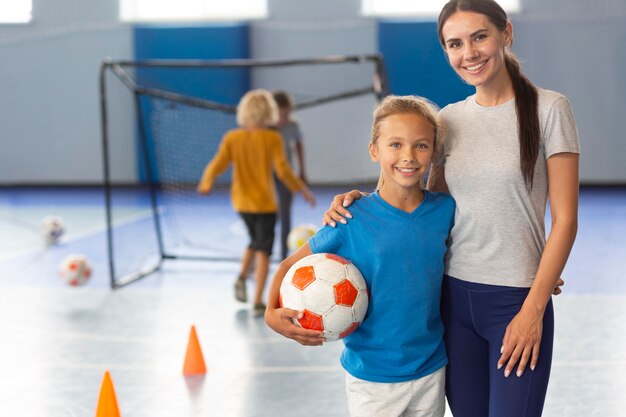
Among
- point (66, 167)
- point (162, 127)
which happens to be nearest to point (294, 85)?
point (162, 127)

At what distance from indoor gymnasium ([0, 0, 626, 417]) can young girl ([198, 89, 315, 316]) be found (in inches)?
2.3

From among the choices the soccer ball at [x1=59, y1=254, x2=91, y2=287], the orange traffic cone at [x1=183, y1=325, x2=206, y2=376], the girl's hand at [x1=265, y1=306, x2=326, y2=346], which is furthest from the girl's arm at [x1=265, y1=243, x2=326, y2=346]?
the soccer ball at [x1=59, y1=254, x2=91, y2=287]

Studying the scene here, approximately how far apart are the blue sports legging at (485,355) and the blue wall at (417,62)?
35.4 feet

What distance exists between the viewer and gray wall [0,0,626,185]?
12758 mm

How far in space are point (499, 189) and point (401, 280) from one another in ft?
1.23

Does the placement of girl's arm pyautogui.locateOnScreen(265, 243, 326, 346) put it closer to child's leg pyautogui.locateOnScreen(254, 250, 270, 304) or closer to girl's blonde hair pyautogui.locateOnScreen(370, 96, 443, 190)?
girl's blonde hair pyautogui.locateOnScreen(370, 96, 443, 190)

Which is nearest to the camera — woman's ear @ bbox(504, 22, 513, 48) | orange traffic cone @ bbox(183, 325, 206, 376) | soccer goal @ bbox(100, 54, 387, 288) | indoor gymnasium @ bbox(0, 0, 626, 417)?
woman's ear @ bbox(504, 22, 513, 48)

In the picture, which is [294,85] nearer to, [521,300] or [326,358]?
[326,358]

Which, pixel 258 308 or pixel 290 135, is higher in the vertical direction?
pixel 290 135

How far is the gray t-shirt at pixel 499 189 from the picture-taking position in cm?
222

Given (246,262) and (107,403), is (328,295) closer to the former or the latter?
(107,403)

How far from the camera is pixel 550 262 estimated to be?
7.18 feet

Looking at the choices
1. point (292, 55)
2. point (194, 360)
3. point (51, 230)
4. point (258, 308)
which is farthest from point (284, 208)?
point (292, 55)

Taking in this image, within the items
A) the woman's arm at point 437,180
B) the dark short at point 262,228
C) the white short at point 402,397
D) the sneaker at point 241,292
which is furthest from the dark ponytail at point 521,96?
the sneaker at point 241,292
